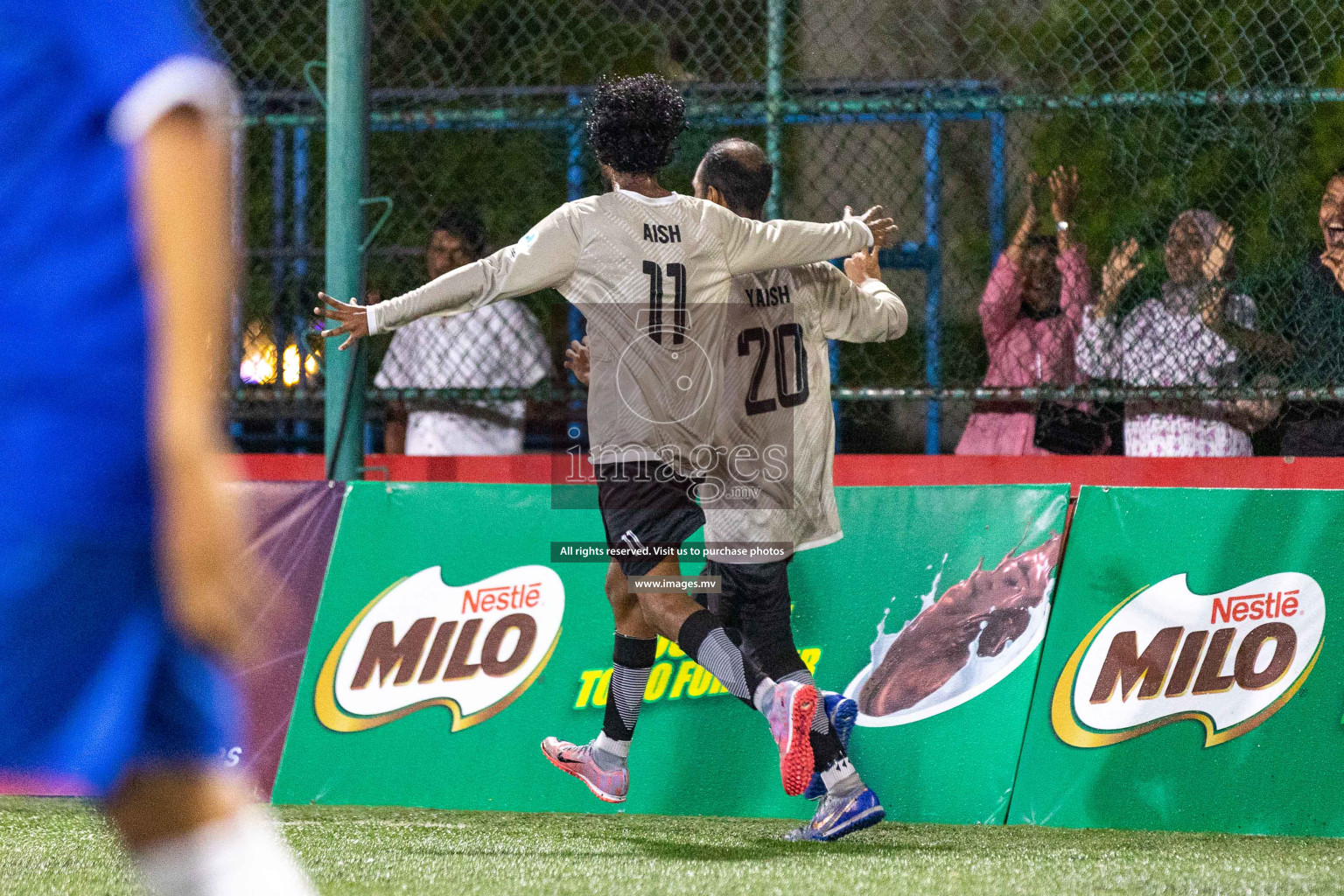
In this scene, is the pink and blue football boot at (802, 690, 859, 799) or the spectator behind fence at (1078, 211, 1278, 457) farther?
the spectator behind fence at (1078, 211, 1278, 457)

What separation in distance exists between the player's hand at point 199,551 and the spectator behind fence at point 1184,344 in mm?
4694

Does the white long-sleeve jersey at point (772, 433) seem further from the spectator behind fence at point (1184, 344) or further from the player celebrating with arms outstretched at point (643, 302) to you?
the spectator behind fence at point (1184, 344)

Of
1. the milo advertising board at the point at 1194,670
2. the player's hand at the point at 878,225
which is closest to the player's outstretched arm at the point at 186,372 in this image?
the player's hand at the point at 878,225

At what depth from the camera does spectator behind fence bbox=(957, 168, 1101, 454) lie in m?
6.00

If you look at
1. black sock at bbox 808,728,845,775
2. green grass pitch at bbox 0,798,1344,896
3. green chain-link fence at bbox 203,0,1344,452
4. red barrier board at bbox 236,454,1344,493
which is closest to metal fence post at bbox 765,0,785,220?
green chain-link fence at bbox 203,0,1344,452

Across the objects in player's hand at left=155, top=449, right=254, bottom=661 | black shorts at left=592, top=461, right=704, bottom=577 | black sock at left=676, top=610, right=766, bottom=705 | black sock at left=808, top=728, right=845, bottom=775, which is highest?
player's hand at left=155, top=449, right=254, bottom=661

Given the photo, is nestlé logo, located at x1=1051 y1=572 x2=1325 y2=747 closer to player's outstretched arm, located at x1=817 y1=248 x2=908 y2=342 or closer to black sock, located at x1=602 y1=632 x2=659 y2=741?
player's outstretched arm, located at x1=817 y1=248 x2=908 y2=342

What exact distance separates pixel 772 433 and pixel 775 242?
587 mm

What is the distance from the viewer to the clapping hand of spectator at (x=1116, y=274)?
6.00 meters

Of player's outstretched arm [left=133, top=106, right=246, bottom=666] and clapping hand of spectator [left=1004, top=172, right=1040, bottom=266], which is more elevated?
clapping hand of spectator [left=1004, top=172, right=1040, bottom=266]

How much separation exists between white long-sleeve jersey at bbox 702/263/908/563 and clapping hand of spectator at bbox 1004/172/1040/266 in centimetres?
130

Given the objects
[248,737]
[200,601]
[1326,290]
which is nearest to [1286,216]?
[1326,290]

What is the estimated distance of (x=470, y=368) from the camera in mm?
6254

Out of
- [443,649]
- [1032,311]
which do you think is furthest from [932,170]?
[443,649]
